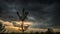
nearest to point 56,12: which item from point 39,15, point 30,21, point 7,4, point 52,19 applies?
point 52,19

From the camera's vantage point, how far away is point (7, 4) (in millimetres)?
7723

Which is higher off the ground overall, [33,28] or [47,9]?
[47,9]

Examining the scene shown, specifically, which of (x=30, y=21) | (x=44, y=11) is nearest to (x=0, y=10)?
(x=30, y=21)

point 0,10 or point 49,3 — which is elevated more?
point 49,3

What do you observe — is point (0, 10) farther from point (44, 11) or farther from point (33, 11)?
point (44, 11)

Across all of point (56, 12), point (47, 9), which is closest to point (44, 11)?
point (47, 9)

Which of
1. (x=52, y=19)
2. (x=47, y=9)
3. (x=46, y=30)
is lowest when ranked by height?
(x=46, y=30)

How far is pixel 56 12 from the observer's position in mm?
7473

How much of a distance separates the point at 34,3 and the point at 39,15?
2.55 ft

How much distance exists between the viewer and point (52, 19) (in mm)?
7426

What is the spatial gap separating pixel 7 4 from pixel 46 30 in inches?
108

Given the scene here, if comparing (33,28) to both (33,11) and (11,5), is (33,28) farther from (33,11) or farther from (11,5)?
(11,5)

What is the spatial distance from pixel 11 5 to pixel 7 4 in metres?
0.24

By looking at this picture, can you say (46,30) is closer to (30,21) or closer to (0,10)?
(30,21)
